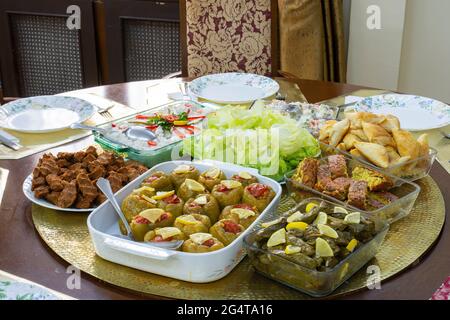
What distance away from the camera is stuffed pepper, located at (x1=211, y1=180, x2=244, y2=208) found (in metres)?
1.27

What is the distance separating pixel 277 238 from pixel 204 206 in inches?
7.9

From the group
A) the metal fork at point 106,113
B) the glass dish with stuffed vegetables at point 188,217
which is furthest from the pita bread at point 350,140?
the metal fork at point 106,113

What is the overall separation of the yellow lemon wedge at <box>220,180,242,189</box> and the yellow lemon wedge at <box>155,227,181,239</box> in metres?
0.19

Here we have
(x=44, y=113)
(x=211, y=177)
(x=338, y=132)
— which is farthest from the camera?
(x=44, y=113)

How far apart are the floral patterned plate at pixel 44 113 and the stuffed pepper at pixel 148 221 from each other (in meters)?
0.73

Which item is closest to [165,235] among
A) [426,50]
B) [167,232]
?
[167,232]

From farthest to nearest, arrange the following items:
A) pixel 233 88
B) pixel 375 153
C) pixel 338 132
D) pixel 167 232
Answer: pixel 233 88, pixel 338 132, pixel 375 153, pixel 167 232

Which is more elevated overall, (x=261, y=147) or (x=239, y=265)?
(x=261, y=147)

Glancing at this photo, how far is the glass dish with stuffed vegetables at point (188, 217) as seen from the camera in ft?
3.60

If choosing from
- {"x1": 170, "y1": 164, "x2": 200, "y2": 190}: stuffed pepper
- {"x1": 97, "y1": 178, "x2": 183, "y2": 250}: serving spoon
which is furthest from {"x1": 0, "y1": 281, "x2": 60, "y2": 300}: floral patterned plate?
{"x1": 170, "y1": 164, "x2": 200, "y2": 190}: stuffed pepper

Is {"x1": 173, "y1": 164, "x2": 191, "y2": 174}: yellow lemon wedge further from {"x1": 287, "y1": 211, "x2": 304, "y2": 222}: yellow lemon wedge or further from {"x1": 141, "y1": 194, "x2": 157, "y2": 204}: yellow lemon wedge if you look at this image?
{"x1": 287, "y1": 211, "x2": 304, "y2": 222}: yellow lemon wedge

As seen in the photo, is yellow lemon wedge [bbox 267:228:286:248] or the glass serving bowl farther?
the glass serving bowl

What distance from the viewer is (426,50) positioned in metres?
3.20

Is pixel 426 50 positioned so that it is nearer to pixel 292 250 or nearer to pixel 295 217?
pixel 295 217
